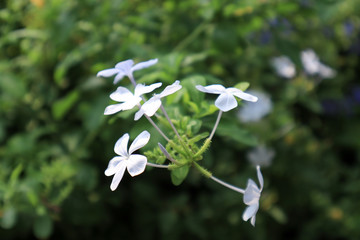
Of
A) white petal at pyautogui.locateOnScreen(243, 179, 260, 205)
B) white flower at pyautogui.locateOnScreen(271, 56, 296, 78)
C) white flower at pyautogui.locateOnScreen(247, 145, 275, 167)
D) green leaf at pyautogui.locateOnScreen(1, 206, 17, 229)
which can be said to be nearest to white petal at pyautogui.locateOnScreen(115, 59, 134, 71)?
white petal at pyautogui.locateOnScreen(243, 179, 260, 205)

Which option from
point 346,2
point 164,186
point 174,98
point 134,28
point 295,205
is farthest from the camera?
point 346,2

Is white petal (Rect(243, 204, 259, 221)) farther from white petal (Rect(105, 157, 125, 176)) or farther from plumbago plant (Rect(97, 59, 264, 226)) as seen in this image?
white petal (Rect(105, 157, 125, 176))

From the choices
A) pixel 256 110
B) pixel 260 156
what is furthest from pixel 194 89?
pixel 256 110

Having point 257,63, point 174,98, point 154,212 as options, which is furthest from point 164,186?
point 174,98

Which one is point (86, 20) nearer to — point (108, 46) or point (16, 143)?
point (108, 46)

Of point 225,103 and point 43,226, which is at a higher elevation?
point 225,103

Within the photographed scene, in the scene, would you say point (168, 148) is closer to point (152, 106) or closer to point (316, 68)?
point (152, 106)
